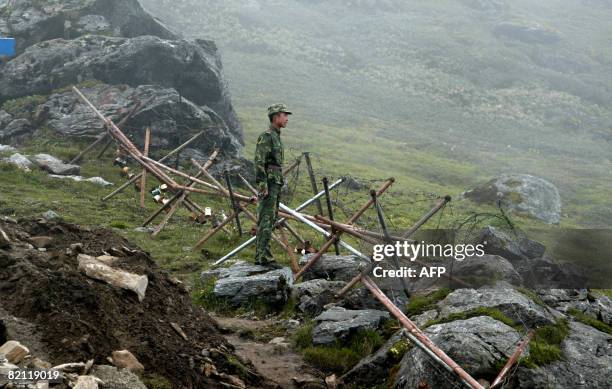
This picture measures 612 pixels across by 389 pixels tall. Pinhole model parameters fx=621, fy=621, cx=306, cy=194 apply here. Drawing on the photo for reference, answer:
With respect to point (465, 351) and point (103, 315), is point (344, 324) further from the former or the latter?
point (103, 315)

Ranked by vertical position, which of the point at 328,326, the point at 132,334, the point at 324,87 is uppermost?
the point at 132,334

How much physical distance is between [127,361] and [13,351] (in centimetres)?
131

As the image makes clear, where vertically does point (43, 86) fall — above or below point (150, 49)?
below

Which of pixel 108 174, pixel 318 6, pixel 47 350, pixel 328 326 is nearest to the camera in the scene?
pixel 47 350

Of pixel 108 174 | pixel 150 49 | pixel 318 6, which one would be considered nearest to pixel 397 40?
pixel 318 6

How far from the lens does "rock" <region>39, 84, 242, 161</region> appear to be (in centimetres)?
2738

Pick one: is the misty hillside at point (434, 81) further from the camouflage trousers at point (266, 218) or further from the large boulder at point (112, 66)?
the camouflage trousers at point (266, 218)

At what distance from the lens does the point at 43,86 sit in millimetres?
30359

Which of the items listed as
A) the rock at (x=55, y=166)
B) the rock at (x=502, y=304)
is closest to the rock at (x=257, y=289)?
the rock at (x=502, y=304)

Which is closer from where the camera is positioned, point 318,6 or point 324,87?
point 324,87

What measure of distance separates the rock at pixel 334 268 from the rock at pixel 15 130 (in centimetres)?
1898

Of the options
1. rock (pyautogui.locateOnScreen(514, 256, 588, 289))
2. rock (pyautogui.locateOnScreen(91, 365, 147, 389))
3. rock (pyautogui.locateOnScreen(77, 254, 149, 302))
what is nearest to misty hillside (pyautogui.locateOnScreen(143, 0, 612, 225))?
rock (pyautogui.locateOnScreen(514, 256, 588, 289))

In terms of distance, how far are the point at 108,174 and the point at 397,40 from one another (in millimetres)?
81815

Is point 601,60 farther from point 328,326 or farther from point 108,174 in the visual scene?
point 328,326
